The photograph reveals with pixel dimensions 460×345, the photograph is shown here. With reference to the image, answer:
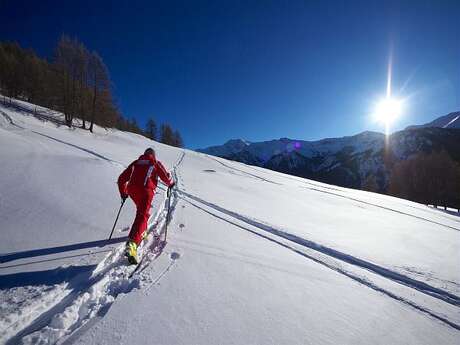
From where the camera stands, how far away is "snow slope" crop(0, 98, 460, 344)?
2.55 meters

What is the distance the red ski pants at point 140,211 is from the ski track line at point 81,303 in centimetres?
41

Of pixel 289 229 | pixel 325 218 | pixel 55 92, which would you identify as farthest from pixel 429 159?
pixel 55 92

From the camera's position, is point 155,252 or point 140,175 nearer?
point 155,252

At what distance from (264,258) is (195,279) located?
1.60m

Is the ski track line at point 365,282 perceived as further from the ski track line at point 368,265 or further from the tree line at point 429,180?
the tree line at point 429,180

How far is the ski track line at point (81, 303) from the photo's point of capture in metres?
2.32

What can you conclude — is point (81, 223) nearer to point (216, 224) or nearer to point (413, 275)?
point (216, 224)

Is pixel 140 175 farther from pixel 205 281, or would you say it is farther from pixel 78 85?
pixel 78 85

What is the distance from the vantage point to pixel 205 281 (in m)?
3.48

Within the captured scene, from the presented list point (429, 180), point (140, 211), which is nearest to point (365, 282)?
point (140, 211)

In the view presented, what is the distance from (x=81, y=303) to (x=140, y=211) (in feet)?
6.26

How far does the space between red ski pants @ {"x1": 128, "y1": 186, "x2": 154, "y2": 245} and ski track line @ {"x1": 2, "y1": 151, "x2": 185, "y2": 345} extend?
0.41 meters

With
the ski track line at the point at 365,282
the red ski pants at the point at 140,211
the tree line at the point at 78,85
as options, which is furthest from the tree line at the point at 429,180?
the tree line at the point at 78,85

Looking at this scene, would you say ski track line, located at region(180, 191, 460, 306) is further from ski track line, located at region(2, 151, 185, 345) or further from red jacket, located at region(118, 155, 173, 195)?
ski track line, located at region(2, 151, 185, 345)
